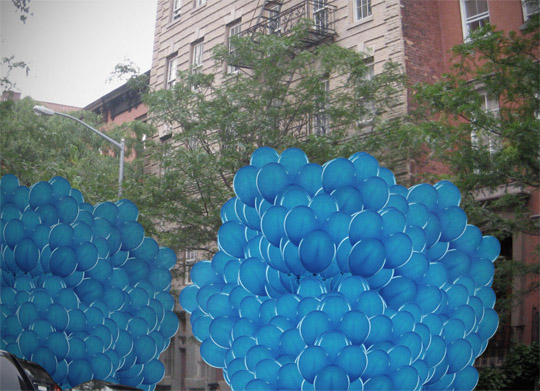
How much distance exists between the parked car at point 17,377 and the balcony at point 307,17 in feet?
38.6

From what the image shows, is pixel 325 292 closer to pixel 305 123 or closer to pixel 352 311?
pixel 352 311

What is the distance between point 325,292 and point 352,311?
1.69 feet

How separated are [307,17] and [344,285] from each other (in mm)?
11525

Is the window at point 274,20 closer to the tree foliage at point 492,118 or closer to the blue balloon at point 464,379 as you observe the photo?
the tree foliage at point 492,118

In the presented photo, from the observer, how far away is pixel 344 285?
7508 millimetres

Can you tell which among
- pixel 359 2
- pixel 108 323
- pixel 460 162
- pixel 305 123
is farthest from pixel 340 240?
pixel 359 2

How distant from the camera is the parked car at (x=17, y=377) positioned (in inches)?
279

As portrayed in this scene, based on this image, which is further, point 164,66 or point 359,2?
point 164,66

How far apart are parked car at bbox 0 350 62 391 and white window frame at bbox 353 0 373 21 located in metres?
12.9

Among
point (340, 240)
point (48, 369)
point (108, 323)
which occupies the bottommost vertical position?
point (48, 369)

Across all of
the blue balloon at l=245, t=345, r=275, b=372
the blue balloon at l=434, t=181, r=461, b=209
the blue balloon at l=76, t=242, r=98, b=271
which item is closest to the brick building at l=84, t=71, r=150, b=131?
the blue balloon at l=76, t=242, r=98, b=271

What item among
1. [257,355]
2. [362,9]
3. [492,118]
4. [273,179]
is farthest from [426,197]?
[362,9]

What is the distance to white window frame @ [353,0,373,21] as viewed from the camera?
58.0ft

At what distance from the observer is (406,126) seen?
13.6 metres
